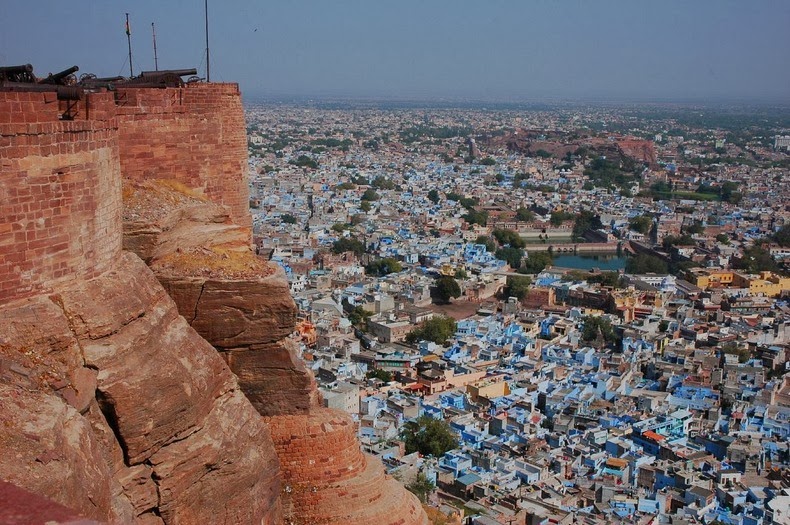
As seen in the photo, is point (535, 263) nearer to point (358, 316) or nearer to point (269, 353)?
point (358, 316)

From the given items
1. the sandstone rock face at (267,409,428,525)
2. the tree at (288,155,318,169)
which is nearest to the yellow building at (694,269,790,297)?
the sandstone rock face at (267,409,428,525)

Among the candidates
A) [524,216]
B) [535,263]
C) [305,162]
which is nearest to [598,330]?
[535,263]

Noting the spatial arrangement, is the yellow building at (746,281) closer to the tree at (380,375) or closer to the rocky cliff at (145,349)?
the tree at (380,375)

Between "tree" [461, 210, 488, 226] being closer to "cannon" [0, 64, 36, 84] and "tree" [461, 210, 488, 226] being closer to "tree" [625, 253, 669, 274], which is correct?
"tree" [625, 253, 669, 274]

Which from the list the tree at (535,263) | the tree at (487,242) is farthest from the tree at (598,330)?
the tree at (487,242)

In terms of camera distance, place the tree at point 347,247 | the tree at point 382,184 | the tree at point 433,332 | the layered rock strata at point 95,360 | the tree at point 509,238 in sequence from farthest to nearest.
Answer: the tree at point 382,184 < the tree at point 509,238 < the tree at point 347,247 < the tree at point 433,332 < the layered rock strata at point 95,360
